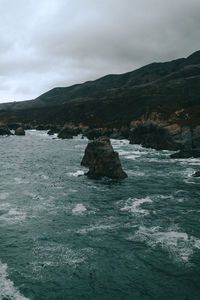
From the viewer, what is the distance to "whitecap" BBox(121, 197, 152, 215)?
106 feet

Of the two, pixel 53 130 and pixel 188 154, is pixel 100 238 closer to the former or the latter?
pixel 188 154

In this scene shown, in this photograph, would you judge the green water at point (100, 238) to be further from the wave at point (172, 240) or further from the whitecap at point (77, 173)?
the whitecap at point (77, 173)

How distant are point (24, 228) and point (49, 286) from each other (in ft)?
32.4

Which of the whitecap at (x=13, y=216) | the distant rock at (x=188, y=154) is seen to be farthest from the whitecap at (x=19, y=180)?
the distant rock at (x=188, y=154)

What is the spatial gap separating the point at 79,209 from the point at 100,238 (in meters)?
8.09

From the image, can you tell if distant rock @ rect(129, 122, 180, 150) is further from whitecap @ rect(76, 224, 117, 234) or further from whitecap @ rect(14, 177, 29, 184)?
whitecap @ rect(76, 224, 117, 234)

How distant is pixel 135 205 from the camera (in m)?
34.2

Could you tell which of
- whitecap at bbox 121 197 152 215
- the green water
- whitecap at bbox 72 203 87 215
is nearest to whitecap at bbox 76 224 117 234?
the green water

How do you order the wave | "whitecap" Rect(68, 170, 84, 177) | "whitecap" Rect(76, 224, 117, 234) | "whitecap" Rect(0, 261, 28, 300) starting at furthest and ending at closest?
"whitecap" Rect(68, 170, 84, 177)
"whitecap" Rect(76, 224, 117, 234)
the wave
"whitecap" Rect(0, 261, 28, 300)

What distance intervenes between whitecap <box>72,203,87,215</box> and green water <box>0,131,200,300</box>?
0.11m

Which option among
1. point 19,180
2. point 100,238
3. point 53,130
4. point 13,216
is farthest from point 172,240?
point 53,130

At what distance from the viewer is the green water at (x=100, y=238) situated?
18875 mm

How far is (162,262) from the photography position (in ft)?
70.5

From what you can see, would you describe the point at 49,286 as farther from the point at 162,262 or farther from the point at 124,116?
the point at 124,116
